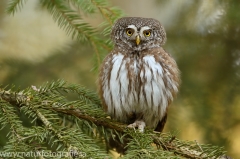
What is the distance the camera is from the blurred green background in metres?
2.83

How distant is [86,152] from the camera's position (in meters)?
1.56

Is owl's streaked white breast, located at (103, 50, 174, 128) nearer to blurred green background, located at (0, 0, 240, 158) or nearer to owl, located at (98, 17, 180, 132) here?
owl, located at (98, 17, 180, 132)

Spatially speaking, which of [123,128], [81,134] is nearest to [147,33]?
[123,128]

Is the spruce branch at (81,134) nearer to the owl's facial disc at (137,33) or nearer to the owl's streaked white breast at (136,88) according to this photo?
the owl's streaked white breast at (136,88)

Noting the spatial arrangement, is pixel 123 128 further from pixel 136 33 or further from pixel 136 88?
pixel 136 33

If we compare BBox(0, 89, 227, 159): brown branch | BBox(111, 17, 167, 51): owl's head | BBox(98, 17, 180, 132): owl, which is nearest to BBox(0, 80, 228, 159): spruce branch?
BBox(0, 89, 227, 159): brown branch

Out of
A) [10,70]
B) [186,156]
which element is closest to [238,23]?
[186,156]

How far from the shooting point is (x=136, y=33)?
2.56m

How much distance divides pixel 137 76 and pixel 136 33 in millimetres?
342

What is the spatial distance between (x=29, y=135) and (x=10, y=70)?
1251 mm

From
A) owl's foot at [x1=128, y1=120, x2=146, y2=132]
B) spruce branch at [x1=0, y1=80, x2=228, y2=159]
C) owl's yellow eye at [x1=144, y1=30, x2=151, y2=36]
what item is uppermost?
owl's yellow eye at [x1=144, y1=30, x2=151, y2=36]

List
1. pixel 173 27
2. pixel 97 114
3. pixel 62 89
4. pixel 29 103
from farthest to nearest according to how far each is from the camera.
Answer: pixel 173 27, pixel 62 89, pixel 97 114, pixel 29 103

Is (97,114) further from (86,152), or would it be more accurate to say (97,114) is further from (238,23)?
(238,23)

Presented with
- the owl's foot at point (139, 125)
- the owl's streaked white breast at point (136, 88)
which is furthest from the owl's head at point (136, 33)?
the owl's foot at point (139, 125)
